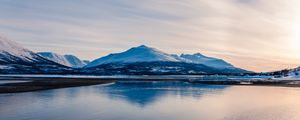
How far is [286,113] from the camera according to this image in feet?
125

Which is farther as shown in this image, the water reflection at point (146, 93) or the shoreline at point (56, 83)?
the shoreline at point (56, 83)

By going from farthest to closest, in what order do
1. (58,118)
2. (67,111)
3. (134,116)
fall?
(67,111), (134,116), (58,118)

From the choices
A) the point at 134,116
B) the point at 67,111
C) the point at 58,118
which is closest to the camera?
the point at 58,118

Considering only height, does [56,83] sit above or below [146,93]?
Result: above

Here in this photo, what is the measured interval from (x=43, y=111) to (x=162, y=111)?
12948 mm

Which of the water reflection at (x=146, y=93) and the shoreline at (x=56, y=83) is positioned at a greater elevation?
the shoreline at (x=56, y=83)

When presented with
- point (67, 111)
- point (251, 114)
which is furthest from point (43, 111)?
point (251, 114)

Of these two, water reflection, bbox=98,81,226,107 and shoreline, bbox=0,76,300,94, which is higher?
shoreline, bbox=0,76,300,94

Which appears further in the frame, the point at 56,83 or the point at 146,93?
the point at 56,83

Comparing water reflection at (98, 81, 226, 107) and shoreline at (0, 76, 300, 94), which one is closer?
water reflection at (98, 81, 226, 107)

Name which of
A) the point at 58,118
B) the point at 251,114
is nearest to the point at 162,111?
the point at 251,114

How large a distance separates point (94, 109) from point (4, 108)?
32.1 feet

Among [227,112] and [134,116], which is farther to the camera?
[227,112]

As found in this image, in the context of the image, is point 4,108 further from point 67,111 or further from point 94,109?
point 94,109
